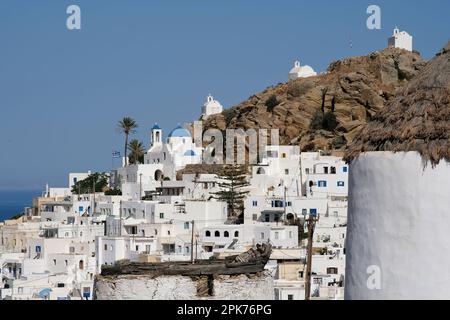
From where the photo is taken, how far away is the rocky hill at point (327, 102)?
73650 millimetres

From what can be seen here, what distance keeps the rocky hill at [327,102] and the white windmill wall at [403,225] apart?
6176 cm

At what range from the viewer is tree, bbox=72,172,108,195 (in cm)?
6912

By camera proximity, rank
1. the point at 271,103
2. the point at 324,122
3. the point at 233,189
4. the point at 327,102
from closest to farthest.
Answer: the point at 233,189 → the point at 324,122 → the point at 327,102 → the point at 271,103

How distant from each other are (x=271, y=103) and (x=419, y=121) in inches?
2806

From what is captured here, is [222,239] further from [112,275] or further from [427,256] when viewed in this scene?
[427,256]

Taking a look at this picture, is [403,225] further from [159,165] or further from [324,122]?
[324,122]

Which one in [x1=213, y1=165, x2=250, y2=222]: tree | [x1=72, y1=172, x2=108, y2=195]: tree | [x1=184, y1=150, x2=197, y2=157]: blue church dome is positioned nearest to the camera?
[x1=213, y1=165, x2=250, y2=222]: tree

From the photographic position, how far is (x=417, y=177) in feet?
24.0

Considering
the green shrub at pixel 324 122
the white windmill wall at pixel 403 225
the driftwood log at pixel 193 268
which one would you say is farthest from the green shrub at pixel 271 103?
the white windmill wall at pixel 403 225

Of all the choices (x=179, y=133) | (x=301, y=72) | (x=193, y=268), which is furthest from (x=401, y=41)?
(x=193, y=268)

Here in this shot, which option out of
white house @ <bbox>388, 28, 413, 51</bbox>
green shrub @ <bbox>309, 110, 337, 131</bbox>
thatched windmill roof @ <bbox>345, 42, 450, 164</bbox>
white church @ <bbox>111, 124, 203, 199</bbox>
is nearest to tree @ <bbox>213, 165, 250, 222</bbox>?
white church @ <bbox>111, 124, 203, 199</bbox>

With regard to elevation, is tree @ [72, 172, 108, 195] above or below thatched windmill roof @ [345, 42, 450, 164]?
above

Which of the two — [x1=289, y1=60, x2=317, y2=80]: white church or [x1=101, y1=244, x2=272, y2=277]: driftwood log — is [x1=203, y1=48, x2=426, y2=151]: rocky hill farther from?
[x1=101, y1=244, x2=272, y2=277]: driftwood log

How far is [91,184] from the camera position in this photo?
7062 centimetres
